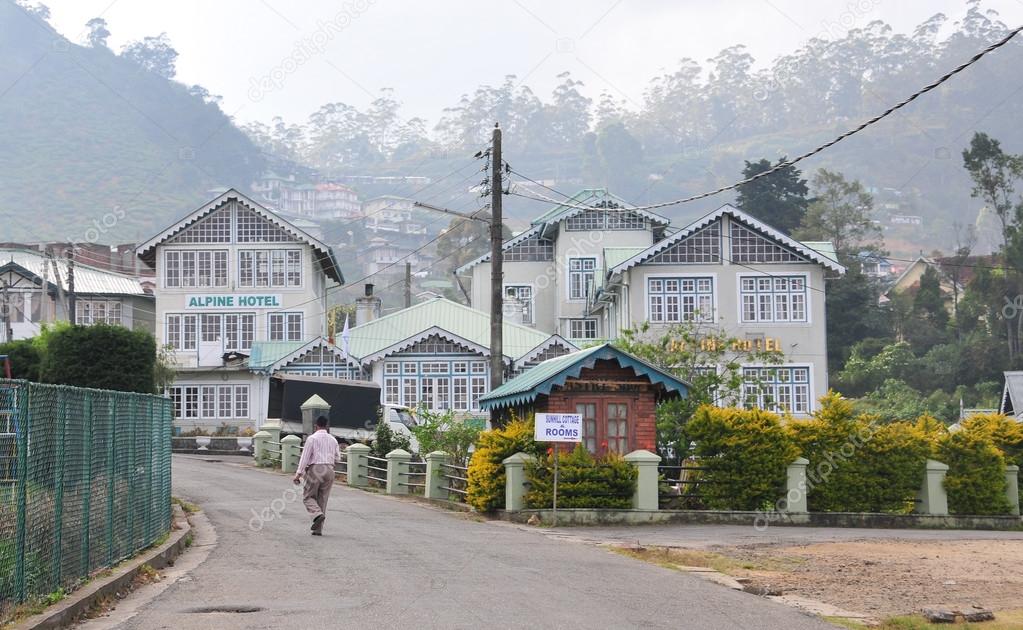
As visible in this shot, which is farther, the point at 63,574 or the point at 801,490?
the point at 801,490

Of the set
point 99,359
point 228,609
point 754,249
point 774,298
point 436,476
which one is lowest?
point 228,609

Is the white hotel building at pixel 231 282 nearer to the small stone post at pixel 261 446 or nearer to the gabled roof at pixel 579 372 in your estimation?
the small stone post at pixel 261 446

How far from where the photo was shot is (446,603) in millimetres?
11398

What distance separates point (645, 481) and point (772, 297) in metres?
25.0

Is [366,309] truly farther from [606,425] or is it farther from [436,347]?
[606,425]

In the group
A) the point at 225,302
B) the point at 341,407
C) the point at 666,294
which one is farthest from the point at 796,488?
the point at 225,302

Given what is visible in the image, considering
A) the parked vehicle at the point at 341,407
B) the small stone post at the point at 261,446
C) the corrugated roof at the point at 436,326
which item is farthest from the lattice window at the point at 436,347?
the small stone post at the point at 261,446

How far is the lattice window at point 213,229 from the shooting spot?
174 ft

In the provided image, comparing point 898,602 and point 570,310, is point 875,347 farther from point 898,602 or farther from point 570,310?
point 898,602

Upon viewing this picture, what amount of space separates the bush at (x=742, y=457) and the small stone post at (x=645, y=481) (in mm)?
1476

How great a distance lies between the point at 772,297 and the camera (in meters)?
46.8

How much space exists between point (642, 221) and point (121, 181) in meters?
139

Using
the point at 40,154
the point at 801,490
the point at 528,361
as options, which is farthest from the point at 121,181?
the point at 801,490

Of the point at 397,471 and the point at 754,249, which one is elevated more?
the point at 754,249
